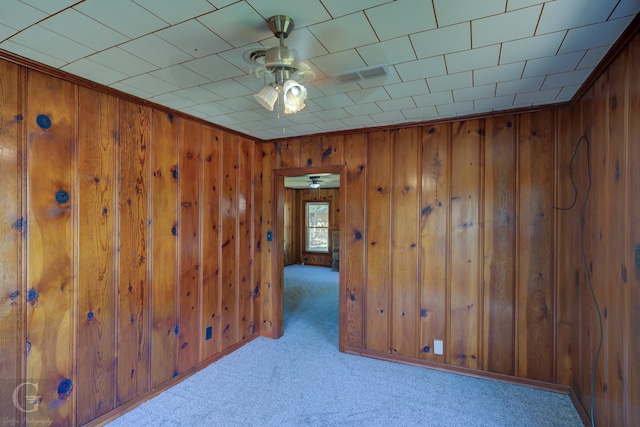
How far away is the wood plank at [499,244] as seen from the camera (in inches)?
107

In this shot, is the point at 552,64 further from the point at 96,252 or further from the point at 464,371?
the point at 96,252

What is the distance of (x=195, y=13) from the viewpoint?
1342 millimetres

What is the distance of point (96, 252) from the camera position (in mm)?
2133

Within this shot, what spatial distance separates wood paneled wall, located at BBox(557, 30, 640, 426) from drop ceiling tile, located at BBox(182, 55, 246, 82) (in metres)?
2.06

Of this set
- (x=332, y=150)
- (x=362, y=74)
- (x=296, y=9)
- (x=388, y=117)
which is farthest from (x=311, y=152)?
(x=296, y=9)

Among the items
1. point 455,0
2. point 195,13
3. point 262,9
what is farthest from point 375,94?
point 195,13

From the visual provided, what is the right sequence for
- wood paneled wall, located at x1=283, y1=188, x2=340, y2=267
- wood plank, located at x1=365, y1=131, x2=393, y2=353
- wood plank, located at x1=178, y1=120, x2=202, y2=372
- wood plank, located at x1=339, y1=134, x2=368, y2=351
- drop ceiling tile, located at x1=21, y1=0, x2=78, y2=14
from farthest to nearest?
wood paneled wall, located at x1=283, y1=188, x2=340, y2=267 → wood plank, located at x1=339, y1=134, x2=368, y2=351 → wood plank, located at x1=365, y1=131, x2=393, y2=353 → wood plank, located at x1=178, y1=120, x2=202, y2=372 → drop ceiling tile, located at x1=21, y1=0, x2=78, y2=14

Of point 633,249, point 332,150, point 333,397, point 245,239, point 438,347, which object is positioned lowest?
point 333,397

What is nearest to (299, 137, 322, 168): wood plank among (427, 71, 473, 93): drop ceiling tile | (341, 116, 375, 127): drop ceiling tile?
(341, 116, 375, 127): drop ceiling tile

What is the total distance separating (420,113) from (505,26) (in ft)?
4.19

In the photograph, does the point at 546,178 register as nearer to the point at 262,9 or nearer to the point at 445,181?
the point at 445,181

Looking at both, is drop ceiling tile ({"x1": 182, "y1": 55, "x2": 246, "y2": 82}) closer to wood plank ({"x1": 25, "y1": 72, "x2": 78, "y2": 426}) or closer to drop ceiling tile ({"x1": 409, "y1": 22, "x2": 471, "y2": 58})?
wood plank ({"x1": 25, "y1": 72, "x2": 78, "y2": 426})

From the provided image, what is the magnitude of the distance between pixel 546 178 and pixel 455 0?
78.3 inches

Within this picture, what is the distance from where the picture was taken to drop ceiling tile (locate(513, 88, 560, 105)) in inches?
89.8
